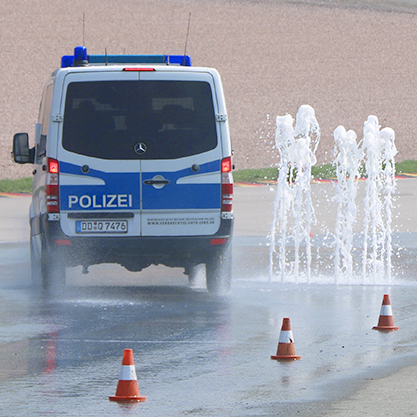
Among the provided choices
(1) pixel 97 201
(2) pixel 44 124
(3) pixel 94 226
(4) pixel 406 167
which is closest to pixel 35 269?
(2) pixel 44 124

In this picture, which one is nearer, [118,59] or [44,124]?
[44,124]

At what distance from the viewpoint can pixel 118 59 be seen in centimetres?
1283

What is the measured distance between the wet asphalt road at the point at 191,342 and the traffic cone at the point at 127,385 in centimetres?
9

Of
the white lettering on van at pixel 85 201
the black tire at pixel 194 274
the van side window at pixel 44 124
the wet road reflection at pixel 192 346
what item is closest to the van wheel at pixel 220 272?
the wet road reflection at pixel 192 346

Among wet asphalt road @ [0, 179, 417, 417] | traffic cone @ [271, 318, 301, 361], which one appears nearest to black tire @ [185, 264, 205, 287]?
wet asphalt road @ [0, 179, 417, 417]

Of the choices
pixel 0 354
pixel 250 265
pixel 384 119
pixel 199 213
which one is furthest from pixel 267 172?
pixel 0 354

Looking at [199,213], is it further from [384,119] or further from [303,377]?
[384,119]

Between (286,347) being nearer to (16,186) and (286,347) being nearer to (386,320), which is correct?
(386,320)

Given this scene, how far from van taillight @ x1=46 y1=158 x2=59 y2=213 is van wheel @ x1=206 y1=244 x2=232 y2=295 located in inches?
66.9

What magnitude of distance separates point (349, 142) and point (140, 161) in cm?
451

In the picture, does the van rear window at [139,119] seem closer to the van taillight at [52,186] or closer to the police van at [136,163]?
the police van at [136,163]

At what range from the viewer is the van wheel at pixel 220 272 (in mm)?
11492

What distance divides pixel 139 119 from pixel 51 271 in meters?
1.89

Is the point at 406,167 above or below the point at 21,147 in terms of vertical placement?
below
